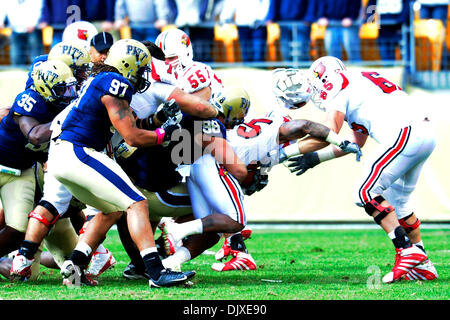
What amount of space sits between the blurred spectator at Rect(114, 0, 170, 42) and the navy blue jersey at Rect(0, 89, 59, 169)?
5166mm

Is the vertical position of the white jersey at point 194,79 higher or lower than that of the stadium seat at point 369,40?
higher

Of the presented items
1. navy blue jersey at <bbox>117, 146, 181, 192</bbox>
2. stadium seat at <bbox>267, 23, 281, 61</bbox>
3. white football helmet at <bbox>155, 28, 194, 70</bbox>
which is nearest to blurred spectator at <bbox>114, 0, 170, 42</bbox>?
stadium seat at <bbox>267, 23, 281, 61</bbox>

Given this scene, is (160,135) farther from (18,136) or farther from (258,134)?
(18,136)

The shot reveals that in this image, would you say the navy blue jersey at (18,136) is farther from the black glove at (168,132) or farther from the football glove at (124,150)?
the black glove at (168,132)

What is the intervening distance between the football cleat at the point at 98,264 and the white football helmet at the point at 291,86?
1.84m

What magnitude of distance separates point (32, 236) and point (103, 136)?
93 cm

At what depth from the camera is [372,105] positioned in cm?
624

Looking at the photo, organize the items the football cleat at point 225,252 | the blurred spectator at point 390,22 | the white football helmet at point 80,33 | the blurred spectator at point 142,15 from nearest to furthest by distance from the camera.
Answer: the football cleat at point 225,252, the white football helmet at point 80,33, the blurred spectator at point 142,15, the blurred spectator at point 390,22

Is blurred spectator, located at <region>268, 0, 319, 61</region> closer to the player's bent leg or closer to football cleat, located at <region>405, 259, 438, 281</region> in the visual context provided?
the player's bent leg

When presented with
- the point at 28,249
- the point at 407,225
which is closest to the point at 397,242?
the point at 407,225

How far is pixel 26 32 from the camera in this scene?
37.3ft

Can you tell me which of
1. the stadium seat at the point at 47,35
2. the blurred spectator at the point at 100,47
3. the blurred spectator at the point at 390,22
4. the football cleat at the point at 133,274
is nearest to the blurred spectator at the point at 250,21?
the blurred spectator at the point at 390,22

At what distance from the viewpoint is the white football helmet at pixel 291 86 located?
22.0 feet
